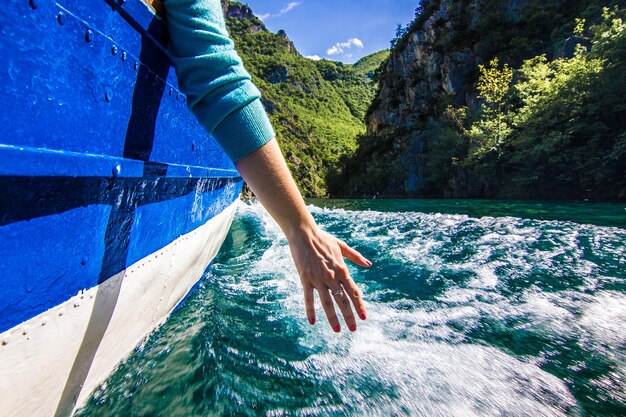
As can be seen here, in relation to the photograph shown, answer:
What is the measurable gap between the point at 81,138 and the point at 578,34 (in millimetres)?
32713

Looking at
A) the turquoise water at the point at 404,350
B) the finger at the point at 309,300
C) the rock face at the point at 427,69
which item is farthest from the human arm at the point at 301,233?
the rock face at the point at 427,69

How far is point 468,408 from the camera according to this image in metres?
1.35

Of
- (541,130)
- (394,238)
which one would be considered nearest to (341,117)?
(541,130)

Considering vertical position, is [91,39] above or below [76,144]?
above

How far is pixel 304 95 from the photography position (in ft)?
319

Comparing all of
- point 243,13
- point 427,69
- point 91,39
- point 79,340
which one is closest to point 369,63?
point 243,13

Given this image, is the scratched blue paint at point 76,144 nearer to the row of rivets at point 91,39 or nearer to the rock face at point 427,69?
the row of rivets at point 91,39

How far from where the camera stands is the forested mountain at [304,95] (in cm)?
7550

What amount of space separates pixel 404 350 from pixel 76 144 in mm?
1803

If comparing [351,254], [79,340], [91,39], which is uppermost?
[91,39]

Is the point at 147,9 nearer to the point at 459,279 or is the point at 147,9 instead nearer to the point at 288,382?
the point at 288,382

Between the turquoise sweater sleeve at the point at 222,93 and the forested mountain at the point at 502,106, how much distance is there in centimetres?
1783

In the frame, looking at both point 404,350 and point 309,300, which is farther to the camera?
point 404,350

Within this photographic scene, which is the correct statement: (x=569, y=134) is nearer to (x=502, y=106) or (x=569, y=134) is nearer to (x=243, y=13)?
(x=502, y=106)
